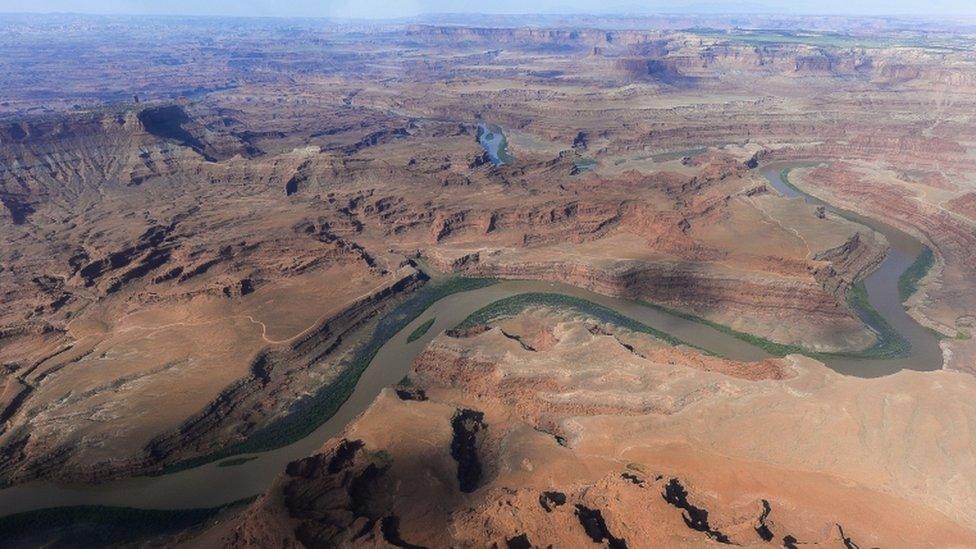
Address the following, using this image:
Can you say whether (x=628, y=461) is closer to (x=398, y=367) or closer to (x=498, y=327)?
(x=498, y=327)

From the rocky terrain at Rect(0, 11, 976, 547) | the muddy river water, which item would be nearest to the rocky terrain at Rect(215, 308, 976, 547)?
the rocky terrain at Rect(0, 11, 976, 547)

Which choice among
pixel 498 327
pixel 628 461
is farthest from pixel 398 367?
pixel 628 461

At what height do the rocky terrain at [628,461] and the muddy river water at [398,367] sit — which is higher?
the rocky terrain at [628,461]

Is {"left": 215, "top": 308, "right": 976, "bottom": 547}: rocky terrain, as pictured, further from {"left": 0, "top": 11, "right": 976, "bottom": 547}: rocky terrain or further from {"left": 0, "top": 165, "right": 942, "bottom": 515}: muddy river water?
{"left": 0, "top": 165, "right": 942, "bottom": 515}: muddy river water

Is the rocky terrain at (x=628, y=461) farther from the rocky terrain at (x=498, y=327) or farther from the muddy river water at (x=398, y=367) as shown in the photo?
the muddy river water at (x=398, y=367)

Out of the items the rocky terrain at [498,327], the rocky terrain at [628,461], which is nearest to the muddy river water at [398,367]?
the rocky terrain at [498,327]

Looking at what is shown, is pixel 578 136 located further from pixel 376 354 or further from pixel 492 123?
pixel 376 354

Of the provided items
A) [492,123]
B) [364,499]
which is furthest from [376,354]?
[492,123]
